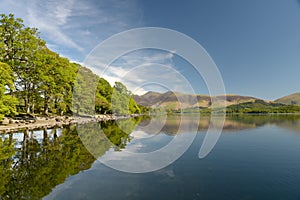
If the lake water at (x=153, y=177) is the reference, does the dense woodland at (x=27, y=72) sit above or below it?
above

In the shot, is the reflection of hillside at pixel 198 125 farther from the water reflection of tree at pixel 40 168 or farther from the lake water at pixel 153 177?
the water reflection of tree at pixel 40 168

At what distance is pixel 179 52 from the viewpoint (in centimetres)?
2714

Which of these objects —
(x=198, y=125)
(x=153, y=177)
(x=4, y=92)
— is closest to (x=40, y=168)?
(x=153, y=177)

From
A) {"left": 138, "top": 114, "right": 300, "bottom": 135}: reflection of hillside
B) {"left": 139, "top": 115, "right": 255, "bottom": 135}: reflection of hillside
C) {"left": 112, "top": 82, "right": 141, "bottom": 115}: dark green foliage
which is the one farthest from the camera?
{"left": 112, "top": 82, "right": 141, "bottom": 115}: dark green foliage

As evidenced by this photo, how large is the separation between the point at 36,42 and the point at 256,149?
3801 centimetres

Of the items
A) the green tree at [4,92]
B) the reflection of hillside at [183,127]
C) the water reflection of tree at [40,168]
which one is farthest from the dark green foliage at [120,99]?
the water reflection of tree at [40,168]

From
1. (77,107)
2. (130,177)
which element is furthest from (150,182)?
(77,107)

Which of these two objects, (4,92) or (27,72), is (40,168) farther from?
(27,72)

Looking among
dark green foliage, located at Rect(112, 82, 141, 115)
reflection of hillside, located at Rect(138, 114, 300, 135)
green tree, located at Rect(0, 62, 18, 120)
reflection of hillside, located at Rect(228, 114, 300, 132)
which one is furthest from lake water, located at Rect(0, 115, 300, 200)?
dark green foliage, located at Rect(112, 82, 141, 115)

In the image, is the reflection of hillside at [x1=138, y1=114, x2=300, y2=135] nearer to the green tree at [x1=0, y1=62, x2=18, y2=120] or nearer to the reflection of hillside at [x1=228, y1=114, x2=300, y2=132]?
the reflection of hillside at [x1=228, y1=114, x2=300, y2=132]

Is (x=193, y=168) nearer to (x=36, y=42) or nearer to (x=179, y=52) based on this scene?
(x=179, y=52)

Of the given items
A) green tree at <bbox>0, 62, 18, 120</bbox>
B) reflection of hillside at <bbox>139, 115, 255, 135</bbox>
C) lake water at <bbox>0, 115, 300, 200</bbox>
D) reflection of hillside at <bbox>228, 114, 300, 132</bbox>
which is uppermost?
green tree at <bbox>0, 62, 18, 120</bbox>

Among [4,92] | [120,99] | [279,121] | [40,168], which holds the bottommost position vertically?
[40,168]

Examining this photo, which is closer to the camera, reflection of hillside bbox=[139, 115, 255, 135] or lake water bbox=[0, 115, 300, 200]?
lake water bbox=[0, 115, 300, 200]
